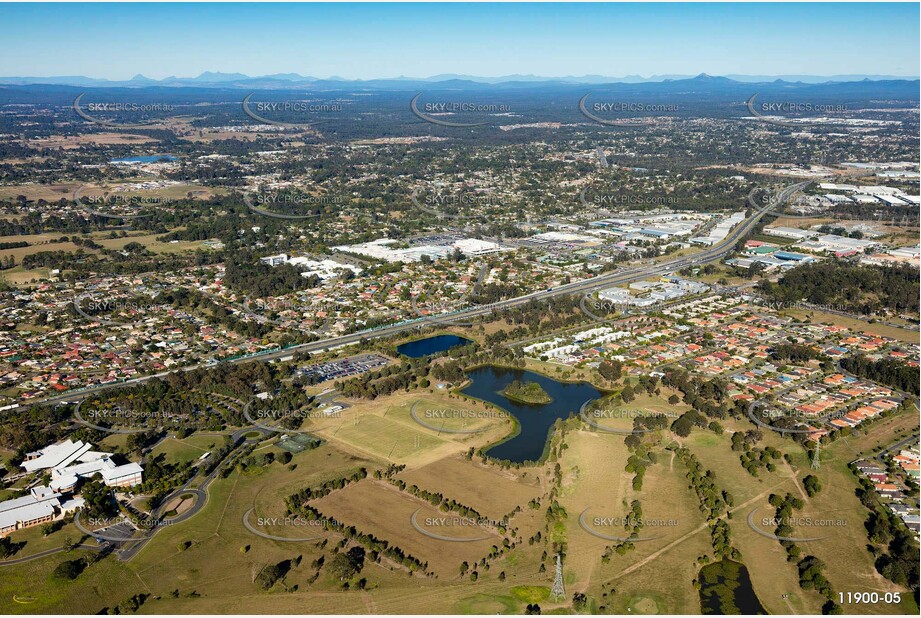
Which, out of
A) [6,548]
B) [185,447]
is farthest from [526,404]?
[6,548]

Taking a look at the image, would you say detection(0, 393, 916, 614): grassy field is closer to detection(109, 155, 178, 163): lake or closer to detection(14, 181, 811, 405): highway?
detection(14, 181, 811, 405): highway

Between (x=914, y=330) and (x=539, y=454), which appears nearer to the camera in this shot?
(x=539, y=454)

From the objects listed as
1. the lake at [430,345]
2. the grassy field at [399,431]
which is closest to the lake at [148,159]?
the lake at [430,345]

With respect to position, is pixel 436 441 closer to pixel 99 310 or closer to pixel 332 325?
pixel 332 325

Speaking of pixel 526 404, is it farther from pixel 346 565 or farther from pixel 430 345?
pixel 346 565

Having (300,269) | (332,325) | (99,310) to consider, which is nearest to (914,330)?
(332,325)

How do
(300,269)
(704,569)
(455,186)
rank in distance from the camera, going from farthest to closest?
1. (455,186)
2. (300,269)
3. (704,569)

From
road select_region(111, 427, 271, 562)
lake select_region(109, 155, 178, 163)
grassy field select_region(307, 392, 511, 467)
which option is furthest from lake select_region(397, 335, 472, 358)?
lake select_region(109, 155, 178, 163)

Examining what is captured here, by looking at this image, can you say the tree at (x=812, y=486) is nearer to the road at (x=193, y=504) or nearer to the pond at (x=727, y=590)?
the pond at (x=727, y=590)
